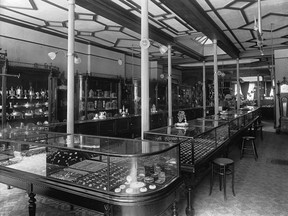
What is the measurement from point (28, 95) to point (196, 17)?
5.47 meters

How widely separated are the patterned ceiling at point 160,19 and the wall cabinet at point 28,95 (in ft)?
4.98

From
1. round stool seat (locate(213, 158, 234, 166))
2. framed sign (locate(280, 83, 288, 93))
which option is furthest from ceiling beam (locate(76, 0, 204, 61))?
framed sign (locate(280, 83, 288, 93))

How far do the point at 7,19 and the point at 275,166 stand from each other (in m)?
8.44

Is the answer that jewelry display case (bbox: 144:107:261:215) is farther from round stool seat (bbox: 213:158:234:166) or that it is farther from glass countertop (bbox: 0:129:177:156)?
glass countertop (bbox: 0:129:177:156)

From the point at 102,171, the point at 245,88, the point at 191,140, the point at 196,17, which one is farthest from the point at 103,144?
the point at 245,88

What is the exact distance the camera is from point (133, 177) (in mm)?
2568

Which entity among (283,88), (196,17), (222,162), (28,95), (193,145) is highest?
(196,17)

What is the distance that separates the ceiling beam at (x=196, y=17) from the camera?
215 inches

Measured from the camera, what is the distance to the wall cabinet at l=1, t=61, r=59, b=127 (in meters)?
6.64

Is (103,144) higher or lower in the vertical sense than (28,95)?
lower

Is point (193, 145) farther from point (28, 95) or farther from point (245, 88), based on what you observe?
point (245, 88)

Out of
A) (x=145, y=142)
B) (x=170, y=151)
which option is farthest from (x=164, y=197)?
(x=145, y=142)

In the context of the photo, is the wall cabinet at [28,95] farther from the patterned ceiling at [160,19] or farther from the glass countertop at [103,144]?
the glass countertop at [103,144]

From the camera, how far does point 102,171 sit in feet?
9.08
